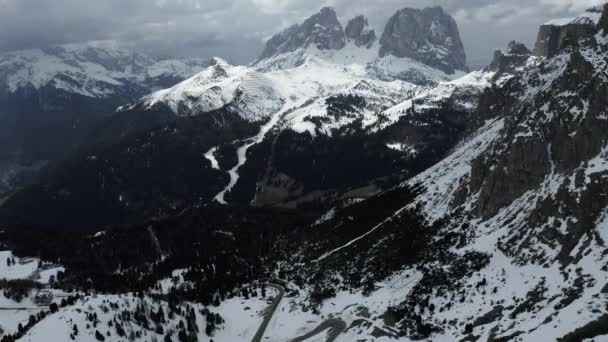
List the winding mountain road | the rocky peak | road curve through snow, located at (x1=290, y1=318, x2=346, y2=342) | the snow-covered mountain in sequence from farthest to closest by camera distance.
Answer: the rocky peak < the winding mountain road < road curve through snow, located at (x1=290, y1=318, x2=346, y2=342) < the snow-covered mountain

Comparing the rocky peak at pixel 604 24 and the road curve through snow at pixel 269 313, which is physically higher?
the rocky peak at pixel 604 24

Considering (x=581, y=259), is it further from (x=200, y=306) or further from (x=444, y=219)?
(x=200, y=306)

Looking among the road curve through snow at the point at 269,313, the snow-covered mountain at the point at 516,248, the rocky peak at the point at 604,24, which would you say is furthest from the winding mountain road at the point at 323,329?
the rocky peak at the point at 604,24

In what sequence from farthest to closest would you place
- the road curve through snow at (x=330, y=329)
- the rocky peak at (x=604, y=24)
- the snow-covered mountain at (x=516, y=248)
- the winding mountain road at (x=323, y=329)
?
the rocky peak at (x=604, y=24)
the winding mountain road at (x=323, y=329)
the road curve through snow at (x=330, y=329)
the snow-covered mountain at (x=516, y=248)

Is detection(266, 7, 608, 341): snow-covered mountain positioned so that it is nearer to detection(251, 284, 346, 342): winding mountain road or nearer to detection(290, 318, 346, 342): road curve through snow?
detection(290, 318, 346, 342): road curve through snow

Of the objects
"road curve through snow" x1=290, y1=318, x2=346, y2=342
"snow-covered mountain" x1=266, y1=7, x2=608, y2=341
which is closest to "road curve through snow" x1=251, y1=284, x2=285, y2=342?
"snow-covered mountain" x1=266, y1=7, x2=608, y2=341

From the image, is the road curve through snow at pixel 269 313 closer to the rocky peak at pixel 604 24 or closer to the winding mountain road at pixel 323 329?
the winding mountain road at pixel 323 329

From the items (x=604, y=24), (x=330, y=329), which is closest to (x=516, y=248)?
(x=330, y=329)

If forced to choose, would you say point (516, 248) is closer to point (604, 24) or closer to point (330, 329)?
point (330, 329)

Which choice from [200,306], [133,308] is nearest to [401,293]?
[200,306]
